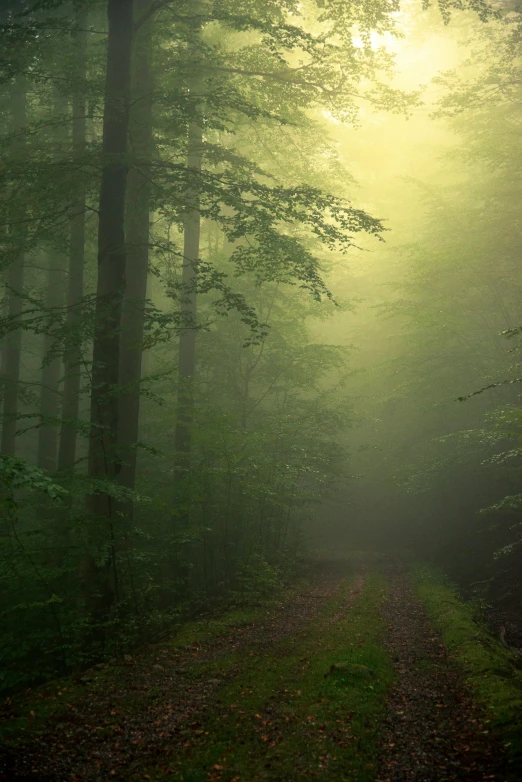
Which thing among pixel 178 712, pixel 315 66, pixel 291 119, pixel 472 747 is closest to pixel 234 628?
pixel 178 712

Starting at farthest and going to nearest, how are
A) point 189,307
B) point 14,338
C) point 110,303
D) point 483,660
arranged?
point 14,338
point 189,307
point 110,303
point 483,660

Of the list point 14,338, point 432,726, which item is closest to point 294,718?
point 432,726

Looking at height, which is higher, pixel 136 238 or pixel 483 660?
pixel 136 238

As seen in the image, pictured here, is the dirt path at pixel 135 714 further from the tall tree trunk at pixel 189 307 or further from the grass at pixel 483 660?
the tall tree trunk at pixel 189 307

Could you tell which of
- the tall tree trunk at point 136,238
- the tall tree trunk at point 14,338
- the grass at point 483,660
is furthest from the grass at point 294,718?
the tall tree trunk at point 14,338

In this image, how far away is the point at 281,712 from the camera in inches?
241

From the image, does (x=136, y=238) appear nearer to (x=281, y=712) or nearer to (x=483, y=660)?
(x=281, y=712)

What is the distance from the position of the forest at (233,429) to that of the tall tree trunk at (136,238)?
6 centimetres

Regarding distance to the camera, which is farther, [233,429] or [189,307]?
[189,307]

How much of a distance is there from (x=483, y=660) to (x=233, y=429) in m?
7.33

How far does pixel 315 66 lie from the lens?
13289 mm

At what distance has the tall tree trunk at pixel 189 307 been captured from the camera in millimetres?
10445

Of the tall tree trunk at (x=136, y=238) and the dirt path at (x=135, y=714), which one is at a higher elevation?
the tall tree trunk at (x=136, y=238)

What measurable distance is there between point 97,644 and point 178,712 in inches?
105
